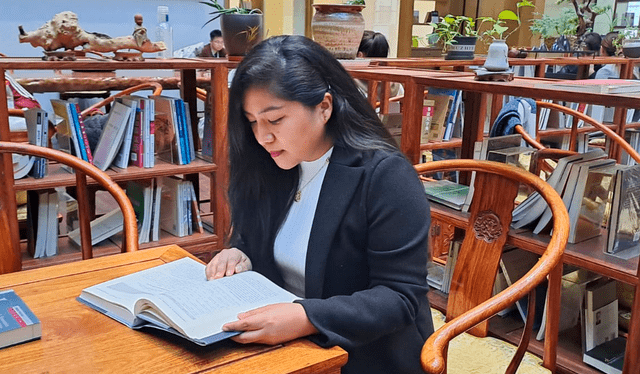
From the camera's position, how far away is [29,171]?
2299mm

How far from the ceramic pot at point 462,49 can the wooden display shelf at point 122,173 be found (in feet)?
4.57

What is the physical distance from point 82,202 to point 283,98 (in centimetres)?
80

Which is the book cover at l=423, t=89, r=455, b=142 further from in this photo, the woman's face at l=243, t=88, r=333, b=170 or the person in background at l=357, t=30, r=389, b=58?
the woman's face at l=243, t=88, r=333, b=170

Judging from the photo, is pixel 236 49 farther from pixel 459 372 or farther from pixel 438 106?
pixel 459 372

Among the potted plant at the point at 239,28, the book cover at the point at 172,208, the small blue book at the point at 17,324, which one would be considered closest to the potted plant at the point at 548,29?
the potted plant at the point at 239,28

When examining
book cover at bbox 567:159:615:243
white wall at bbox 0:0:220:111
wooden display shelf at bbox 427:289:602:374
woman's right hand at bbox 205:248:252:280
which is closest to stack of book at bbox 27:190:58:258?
woman's right hand at bbox 205:248:252:280

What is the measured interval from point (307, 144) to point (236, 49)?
1.50 metres

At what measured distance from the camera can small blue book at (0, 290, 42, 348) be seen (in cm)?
88

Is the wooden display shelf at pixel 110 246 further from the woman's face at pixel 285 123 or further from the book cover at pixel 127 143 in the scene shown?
the woman's face at pixel 285 123

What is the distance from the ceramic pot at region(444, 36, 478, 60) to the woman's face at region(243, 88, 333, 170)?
2157mm

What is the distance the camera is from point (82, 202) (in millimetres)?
1631

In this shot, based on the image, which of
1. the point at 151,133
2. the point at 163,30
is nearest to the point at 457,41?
the point at 163,30

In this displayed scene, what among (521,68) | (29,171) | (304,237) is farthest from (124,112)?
(521,68)

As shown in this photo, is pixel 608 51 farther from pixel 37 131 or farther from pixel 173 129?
pixel 37 131
